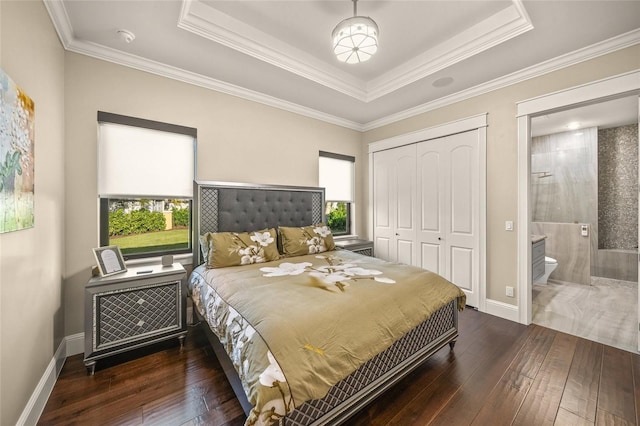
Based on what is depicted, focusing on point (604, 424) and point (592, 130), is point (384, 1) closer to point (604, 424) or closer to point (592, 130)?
point (604, 424)

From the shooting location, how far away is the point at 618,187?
4652mm

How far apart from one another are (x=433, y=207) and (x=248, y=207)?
2.53 m

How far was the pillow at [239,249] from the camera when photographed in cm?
252

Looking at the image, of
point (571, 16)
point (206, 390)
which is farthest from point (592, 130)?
point (206, 390)

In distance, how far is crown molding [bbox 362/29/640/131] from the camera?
90.1 inches

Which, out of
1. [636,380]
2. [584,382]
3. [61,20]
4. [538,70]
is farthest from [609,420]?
[61,20]

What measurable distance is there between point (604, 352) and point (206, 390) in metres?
3.36

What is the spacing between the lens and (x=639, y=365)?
2.11m

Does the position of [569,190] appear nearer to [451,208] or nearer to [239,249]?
[451,208]

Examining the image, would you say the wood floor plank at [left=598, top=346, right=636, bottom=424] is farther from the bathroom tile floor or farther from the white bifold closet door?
the white bifold closet door

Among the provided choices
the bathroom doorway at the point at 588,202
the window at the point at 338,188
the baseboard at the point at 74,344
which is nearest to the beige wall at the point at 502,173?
the bathroom doorway at the point at 588,202

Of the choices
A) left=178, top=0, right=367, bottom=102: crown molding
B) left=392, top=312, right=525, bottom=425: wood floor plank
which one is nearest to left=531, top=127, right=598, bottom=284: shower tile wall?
left=392, top=312, right=525, bottom=425: wood floor plank

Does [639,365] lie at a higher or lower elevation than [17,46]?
lower

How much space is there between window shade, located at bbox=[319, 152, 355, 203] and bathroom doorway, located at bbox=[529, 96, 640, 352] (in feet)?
9.83
